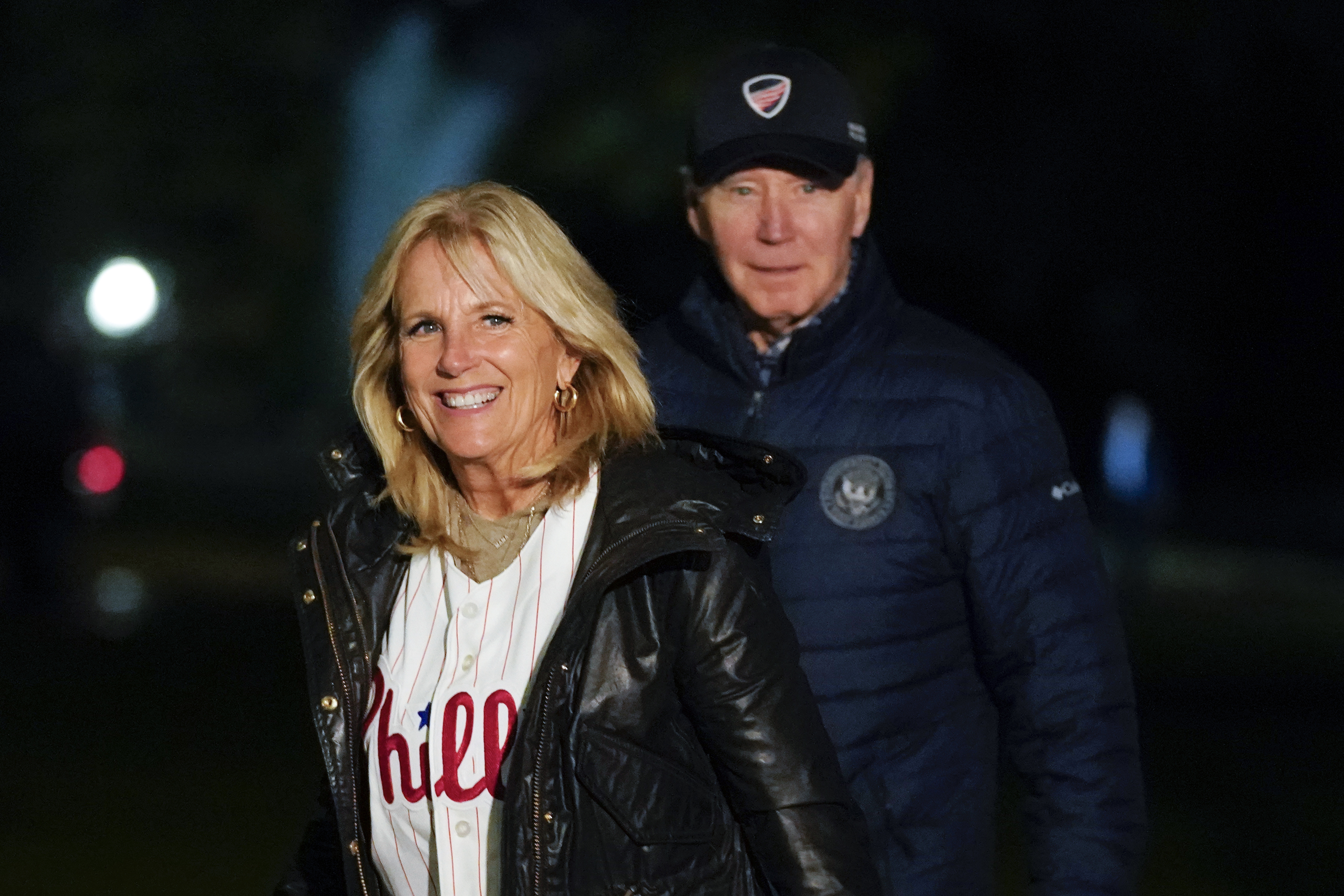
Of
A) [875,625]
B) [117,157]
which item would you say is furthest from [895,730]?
[117,157]

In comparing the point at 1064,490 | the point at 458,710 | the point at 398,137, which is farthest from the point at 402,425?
the point at 398,137

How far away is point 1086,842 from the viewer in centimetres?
358

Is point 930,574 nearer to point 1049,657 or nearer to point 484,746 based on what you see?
point 1049,657

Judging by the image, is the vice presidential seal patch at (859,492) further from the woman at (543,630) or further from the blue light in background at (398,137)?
the blue light in background at (398,137)

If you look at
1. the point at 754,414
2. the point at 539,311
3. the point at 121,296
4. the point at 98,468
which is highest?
the point at 121,296

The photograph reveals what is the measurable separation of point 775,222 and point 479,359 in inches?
32.8

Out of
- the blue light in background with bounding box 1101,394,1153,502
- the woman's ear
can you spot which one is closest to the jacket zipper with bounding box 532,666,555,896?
the woman's ear

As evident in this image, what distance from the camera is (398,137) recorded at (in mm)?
34438

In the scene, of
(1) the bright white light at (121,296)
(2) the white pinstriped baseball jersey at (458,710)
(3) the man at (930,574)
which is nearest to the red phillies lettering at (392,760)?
(2) the white pinstriped baseball jersey at (458,710)

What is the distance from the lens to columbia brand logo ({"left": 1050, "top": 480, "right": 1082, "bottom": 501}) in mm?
3682

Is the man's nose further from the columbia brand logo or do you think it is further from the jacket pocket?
the jacket pocket

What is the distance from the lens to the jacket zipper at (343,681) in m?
3.10

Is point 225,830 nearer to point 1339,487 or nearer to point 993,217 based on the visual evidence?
point 993,217

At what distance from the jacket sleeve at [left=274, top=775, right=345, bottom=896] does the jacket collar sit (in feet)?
3.52
